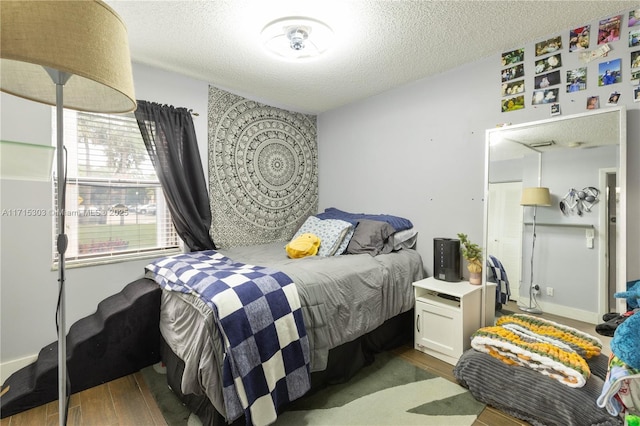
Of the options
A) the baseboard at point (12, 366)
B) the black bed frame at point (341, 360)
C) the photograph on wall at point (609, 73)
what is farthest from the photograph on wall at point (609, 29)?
the baseboard at point (12, 366)

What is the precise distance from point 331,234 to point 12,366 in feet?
8.25

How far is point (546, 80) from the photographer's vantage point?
7.18 ft

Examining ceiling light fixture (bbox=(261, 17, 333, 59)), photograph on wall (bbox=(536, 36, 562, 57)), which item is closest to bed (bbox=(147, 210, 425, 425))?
ceiling light fixture (bbox=(261, 17, 333, 59))

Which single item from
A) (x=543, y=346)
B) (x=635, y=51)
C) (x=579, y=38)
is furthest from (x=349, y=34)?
(x=543, y=346)

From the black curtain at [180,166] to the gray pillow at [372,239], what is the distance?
54.0 inches

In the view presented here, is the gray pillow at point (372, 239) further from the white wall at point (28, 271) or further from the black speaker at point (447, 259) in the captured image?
the white wall at point (28, 271)

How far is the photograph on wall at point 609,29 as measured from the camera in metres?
1.89

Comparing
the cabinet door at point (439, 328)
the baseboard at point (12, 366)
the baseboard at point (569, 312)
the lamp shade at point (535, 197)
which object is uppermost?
the lamp shade at point (535, 197)

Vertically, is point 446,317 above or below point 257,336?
below

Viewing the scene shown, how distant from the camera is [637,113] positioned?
184 centimetres

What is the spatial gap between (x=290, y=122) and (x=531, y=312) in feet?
9.98

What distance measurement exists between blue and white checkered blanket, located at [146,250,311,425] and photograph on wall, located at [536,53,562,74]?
93.4 inches

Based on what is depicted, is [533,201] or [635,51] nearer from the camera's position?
[635,51]

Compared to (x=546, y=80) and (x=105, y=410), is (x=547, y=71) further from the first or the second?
(x=105, y=410)
